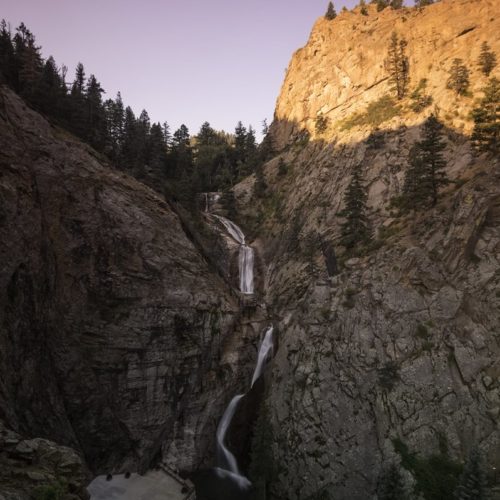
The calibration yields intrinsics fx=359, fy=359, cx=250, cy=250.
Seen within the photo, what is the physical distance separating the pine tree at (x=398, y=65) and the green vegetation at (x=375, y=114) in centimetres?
212

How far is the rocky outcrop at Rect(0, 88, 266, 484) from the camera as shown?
25703mm

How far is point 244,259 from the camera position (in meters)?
53.1

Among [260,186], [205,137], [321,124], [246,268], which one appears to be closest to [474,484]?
[246,268]

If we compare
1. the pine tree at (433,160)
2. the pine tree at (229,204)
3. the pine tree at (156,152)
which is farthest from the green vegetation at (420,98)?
the pine tree at (156,152)

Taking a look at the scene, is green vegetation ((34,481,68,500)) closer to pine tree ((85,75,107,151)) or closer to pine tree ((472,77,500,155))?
pine tree ((85,75,107,151))

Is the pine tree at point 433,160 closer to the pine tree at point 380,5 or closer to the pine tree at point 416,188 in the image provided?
the pine tree at point 416,188

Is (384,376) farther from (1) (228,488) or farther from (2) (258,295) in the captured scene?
(2) (258,295)

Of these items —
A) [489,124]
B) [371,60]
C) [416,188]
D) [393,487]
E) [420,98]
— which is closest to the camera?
[393,487]

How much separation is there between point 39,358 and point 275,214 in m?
40.6

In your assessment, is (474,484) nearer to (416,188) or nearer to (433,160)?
(416,188)

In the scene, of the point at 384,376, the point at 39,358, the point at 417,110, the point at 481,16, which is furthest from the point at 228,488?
the point at 481,16

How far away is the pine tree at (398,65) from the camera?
183 ft

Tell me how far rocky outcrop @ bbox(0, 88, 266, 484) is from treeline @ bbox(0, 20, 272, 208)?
7179mm

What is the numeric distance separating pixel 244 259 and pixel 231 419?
2380 cm
